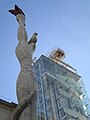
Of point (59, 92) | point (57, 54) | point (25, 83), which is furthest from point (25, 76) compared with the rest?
point (57, 54)

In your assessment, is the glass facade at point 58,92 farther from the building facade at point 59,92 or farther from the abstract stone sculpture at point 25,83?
the abstract stone sculpture at point 25,83

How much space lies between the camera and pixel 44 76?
81.7 feet

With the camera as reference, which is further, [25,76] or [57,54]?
[57,54]

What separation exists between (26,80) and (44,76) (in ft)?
68.0

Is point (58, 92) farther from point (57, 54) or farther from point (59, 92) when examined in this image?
point (57, 54)

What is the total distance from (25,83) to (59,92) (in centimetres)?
2082

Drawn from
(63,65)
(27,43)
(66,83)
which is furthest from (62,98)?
(27,43)

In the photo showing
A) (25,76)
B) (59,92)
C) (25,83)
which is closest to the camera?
(25,83)

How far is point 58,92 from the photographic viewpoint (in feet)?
81.2

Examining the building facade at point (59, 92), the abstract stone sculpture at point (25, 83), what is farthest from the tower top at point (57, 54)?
the abstract stone sculpture at point (25, 83)

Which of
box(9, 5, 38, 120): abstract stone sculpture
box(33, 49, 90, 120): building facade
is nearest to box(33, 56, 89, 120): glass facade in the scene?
box(33, 49, 90, 120): building facade

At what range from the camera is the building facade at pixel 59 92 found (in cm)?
2211

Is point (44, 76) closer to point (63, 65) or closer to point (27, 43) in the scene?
point (63, 65)

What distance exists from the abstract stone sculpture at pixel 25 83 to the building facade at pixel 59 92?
15.5 m
